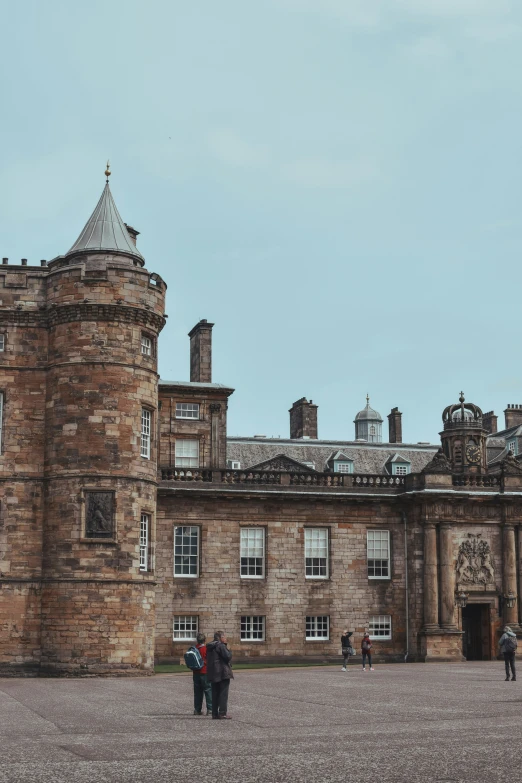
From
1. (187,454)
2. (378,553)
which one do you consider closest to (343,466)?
(378,553)

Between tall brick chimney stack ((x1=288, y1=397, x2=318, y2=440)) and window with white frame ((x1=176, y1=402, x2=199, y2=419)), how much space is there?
14.2 metres

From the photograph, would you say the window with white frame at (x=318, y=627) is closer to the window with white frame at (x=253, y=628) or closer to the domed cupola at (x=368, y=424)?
the window with white frame at (x=253, y=628)

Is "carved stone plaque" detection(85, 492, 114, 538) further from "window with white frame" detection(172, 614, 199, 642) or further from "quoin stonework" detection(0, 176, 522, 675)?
"window with white frame" detection(172, 614, 199, 642)

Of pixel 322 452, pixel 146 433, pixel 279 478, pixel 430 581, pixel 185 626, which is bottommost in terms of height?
pixel 185 626

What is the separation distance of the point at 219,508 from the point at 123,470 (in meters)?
7.69

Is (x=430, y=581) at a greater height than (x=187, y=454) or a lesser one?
lesser

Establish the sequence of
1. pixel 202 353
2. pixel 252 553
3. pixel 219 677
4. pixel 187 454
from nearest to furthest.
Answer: pixel 219 677, pixel 252 553, pixel 187 454, pixel 202 353

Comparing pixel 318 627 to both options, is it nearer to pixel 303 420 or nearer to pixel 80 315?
pixel 80 315

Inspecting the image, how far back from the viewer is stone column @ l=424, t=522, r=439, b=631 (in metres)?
43.2

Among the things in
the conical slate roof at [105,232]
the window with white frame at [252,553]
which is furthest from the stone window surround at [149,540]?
the conical slate roof at [105,232]

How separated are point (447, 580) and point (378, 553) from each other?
3.01 meters

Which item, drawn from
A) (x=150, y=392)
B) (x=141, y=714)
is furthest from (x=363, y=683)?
(x=150, y=392)

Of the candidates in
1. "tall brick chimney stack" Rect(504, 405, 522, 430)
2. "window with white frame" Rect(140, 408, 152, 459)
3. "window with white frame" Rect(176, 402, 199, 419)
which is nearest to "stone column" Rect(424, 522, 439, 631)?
"window with white frame" Rect(176, 402, 199, 419)

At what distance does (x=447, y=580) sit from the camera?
4375cm
